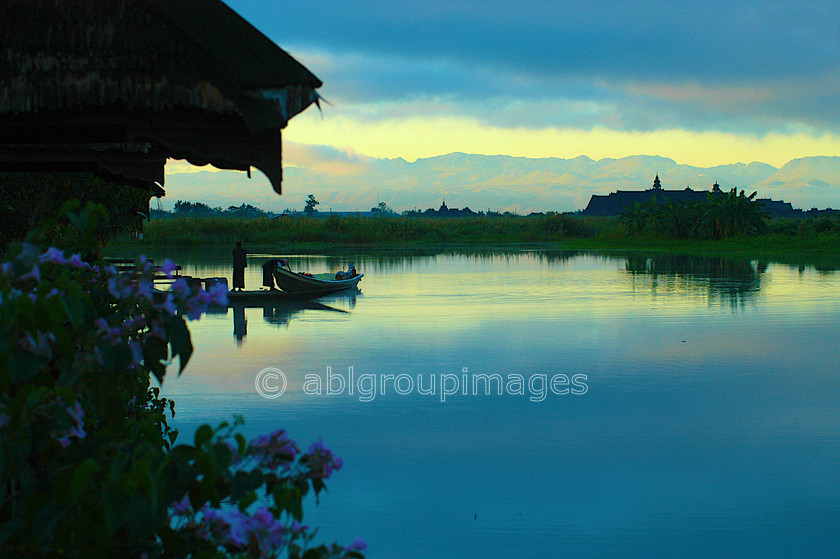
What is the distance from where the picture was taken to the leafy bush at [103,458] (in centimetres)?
272

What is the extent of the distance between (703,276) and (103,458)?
99.2ft

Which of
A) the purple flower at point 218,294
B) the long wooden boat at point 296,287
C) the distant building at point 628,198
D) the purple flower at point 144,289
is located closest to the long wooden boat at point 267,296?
the long wooden boat at point 296,287

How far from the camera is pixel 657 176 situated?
128375 millimetres

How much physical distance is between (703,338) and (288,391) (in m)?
7.95

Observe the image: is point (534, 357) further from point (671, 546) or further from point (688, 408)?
point (671, 546)

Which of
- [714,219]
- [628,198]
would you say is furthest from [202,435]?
[628,198]

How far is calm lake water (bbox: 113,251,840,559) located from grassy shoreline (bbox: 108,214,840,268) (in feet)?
105

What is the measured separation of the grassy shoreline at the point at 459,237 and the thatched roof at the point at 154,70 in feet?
146

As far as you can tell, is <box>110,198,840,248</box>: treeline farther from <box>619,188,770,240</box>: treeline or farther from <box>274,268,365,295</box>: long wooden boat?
<box>274,268,365,295</box>: long wooden boat

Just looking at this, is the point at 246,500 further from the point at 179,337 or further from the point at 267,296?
the point at 267,296

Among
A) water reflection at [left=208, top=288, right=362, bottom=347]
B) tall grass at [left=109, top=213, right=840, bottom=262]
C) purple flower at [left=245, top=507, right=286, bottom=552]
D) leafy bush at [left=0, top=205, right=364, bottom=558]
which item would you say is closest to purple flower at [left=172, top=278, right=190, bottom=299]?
leafy bush at [left=0, top=205, right=364, bottom=558]

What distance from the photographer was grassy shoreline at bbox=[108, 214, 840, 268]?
5328 cm

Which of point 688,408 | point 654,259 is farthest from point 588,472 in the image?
point 654,259

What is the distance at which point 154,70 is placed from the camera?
12.6 feet
